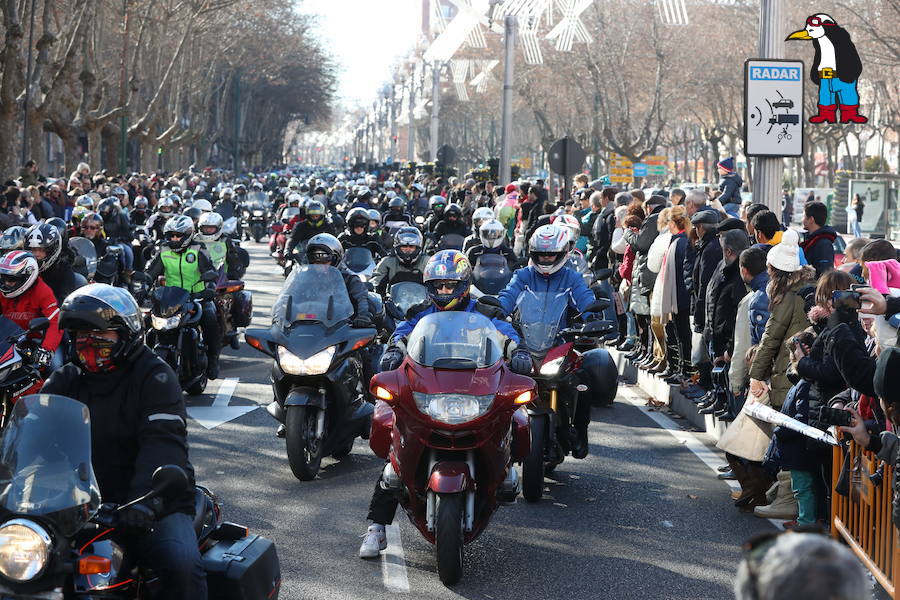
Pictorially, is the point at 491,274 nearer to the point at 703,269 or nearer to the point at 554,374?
the point at 703,269

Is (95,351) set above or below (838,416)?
above

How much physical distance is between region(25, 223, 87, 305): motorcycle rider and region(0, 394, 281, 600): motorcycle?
5379 mm

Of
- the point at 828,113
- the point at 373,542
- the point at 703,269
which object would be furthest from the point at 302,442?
the point at 828,113

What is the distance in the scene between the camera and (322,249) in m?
9.83

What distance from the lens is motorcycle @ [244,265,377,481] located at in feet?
29.3

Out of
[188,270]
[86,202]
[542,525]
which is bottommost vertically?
[542,525]

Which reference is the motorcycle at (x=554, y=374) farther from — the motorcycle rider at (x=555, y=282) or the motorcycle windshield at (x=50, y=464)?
the motorcycle windshield at (x=50, y=464)

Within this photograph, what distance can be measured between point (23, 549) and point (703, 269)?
8.32m

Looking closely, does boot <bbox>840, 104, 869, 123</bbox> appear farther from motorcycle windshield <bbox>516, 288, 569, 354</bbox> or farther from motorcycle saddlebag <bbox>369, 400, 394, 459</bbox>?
motorcycle saddlebag <bbox>369, 400, 394, 459</bbox>

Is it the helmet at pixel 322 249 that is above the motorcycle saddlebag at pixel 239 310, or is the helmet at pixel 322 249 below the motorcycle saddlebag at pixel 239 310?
above

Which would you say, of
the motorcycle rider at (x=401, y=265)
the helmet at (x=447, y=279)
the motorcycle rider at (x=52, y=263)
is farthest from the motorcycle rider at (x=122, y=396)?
the motorcycle rider at (x=401, y=265)

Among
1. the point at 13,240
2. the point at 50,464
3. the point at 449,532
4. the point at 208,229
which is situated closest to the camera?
the point at 50,464

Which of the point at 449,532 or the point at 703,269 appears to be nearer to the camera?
the point at 449,532

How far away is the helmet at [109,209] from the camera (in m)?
17.9
